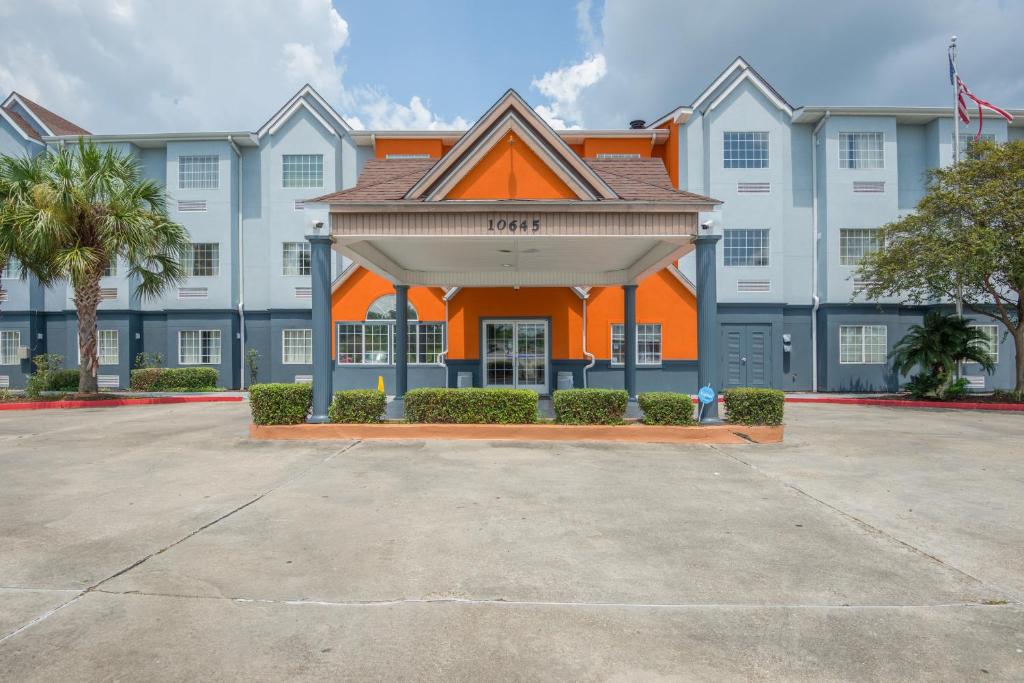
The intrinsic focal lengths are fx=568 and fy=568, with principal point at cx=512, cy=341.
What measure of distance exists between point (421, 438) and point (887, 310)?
20.4 m

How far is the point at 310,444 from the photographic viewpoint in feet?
35.0

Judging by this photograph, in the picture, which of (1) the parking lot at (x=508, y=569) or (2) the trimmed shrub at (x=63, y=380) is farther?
(2) the trimmed shrub at (x=63, y=380)

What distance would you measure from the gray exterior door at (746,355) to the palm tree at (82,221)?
20362 millimetres

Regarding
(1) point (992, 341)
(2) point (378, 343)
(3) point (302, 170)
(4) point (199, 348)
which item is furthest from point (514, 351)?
(1) point (992, 341)

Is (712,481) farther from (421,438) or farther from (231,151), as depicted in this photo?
(231,151)

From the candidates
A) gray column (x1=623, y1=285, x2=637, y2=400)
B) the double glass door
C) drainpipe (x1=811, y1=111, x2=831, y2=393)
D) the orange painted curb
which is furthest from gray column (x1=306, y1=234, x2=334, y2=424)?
drainpipe (x1=811, y1=111, x2=831, y2=393)

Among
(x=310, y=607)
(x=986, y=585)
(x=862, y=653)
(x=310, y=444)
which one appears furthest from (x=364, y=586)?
(x=310, y=444)

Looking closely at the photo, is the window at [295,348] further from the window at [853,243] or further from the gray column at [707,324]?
the window at [853,243]

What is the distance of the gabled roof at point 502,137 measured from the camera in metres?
11.5

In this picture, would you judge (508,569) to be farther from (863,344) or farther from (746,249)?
(863,344)

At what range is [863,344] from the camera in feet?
74.4

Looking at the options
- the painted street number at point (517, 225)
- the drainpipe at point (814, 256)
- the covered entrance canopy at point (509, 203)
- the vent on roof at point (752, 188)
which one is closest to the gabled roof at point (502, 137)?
the covered entrance canopy at point (509, 203)

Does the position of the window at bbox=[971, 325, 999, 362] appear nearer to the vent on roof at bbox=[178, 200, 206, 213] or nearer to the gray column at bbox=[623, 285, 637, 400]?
the gray column at bbox=[623, 285, 637, 400]

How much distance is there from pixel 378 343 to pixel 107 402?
864cm
